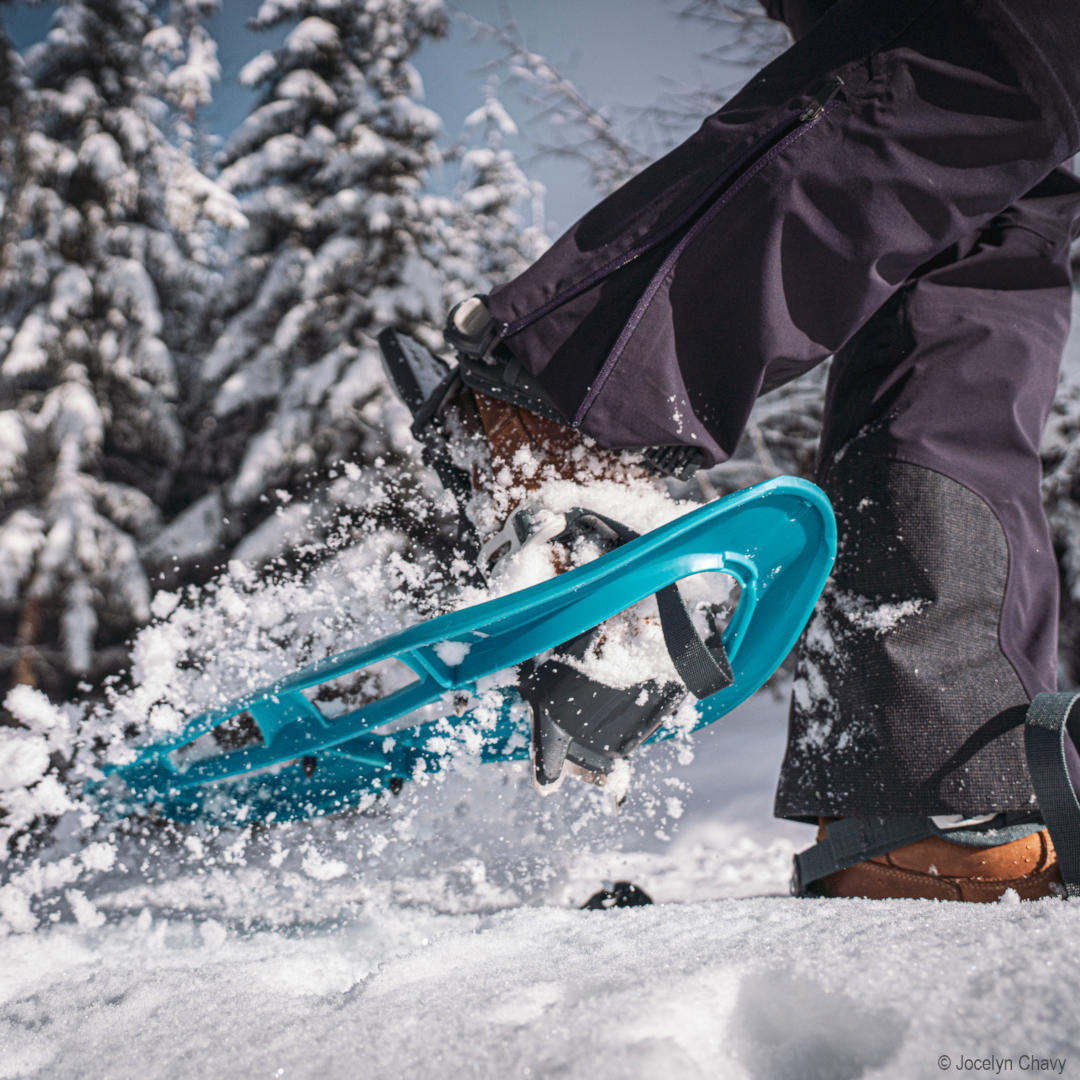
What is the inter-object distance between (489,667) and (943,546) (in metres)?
0.69

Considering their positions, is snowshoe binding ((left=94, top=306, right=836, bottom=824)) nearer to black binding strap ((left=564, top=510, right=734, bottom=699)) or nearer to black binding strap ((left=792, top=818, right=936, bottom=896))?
black binding strap ((left=564, top=510, right=734, bottom=699))

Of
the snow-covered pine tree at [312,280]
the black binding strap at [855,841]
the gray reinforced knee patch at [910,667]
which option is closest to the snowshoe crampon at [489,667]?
the gray reinforced knee patch at [910,667]

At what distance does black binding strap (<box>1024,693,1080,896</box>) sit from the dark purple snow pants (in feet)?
0.21

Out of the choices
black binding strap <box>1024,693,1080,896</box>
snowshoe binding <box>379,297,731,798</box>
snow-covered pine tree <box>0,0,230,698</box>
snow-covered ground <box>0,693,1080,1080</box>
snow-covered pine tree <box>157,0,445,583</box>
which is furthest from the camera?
snow-covered pine tree <box>157,0,445,583</box>

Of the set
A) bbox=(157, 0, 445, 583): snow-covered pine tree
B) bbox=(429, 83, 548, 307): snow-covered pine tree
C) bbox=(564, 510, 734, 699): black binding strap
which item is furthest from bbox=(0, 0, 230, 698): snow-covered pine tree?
bbox=(564, 510, 734, 699): black binding strap

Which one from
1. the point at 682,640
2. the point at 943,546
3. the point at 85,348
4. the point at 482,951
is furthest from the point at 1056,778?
the point at 85,348

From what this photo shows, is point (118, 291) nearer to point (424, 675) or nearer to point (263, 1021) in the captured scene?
point (424, 675)

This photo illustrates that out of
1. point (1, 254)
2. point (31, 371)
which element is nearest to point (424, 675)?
point (31, 371)

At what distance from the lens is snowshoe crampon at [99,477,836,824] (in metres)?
0.94

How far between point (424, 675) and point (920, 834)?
77 cm

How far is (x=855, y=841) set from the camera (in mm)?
1048

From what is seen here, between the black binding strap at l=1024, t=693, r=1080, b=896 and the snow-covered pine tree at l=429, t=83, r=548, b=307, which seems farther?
the snow-covered pine tree at l=429, t=83, r=548, b=307

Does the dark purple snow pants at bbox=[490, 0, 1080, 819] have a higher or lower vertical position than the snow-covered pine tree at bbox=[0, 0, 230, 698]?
lower

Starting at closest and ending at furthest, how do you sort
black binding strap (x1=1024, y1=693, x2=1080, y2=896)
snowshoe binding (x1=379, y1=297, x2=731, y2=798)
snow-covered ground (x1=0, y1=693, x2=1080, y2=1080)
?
1. snow-covered ground (x1=0, y1=693, x2=1080, y2=1080)
2. black binding strap (x1=1024, y1=693, x2=1080, y2=896)
3. snowshoe binding (x1=379, y1=297, x2=731, y2=798)
